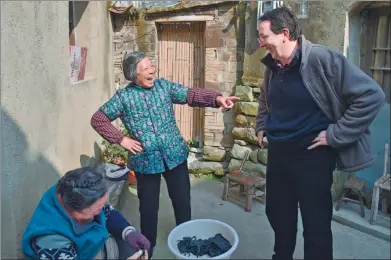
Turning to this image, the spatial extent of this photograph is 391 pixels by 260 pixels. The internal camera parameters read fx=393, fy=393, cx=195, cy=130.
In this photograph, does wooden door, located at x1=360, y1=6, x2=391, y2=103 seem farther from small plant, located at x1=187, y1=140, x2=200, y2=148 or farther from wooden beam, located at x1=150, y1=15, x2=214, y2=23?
small plant, located at x1=187, y1=140, x2=200, y2=148

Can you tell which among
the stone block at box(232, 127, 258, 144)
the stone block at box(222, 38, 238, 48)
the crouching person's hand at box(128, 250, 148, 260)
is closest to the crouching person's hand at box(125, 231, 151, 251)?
the crouching person's hand at box(128, 250, 148, 260)

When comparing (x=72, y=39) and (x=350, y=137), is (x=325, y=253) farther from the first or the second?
(x=72, y=39)

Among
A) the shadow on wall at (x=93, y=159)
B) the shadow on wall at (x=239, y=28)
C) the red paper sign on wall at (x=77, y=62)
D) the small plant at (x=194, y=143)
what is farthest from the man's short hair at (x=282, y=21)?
the small plant at (x=194, y=143)

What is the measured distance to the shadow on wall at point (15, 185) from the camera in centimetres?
242

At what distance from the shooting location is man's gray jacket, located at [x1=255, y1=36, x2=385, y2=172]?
2008 mm

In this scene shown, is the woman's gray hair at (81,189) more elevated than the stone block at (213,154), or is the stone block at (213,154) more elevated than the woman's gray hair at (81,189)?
the woman's gray hair at (81,189)

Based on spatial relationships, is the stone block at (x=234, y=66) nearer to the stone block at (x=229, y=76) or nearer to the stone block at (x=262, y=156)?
the stone block at (x=229, y=76)

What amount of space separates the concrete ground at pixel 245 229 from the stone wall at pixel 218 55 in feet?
2.47

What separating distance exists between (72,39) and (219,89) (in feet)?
6.60

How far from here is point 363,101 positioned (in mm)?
1996

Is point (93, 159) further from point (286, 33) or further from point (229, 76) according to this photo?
point (286, 33)

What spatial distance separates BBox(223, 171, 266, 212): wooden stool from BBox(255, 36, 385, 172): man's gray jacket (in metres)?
2.03

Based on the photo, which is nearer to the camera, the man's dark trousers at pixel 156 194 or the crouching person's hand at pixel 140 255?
the crouching person's hand at pixel 140 255

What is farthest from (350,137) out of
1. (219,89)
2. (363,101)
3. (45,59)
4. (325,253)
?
(219,89)
